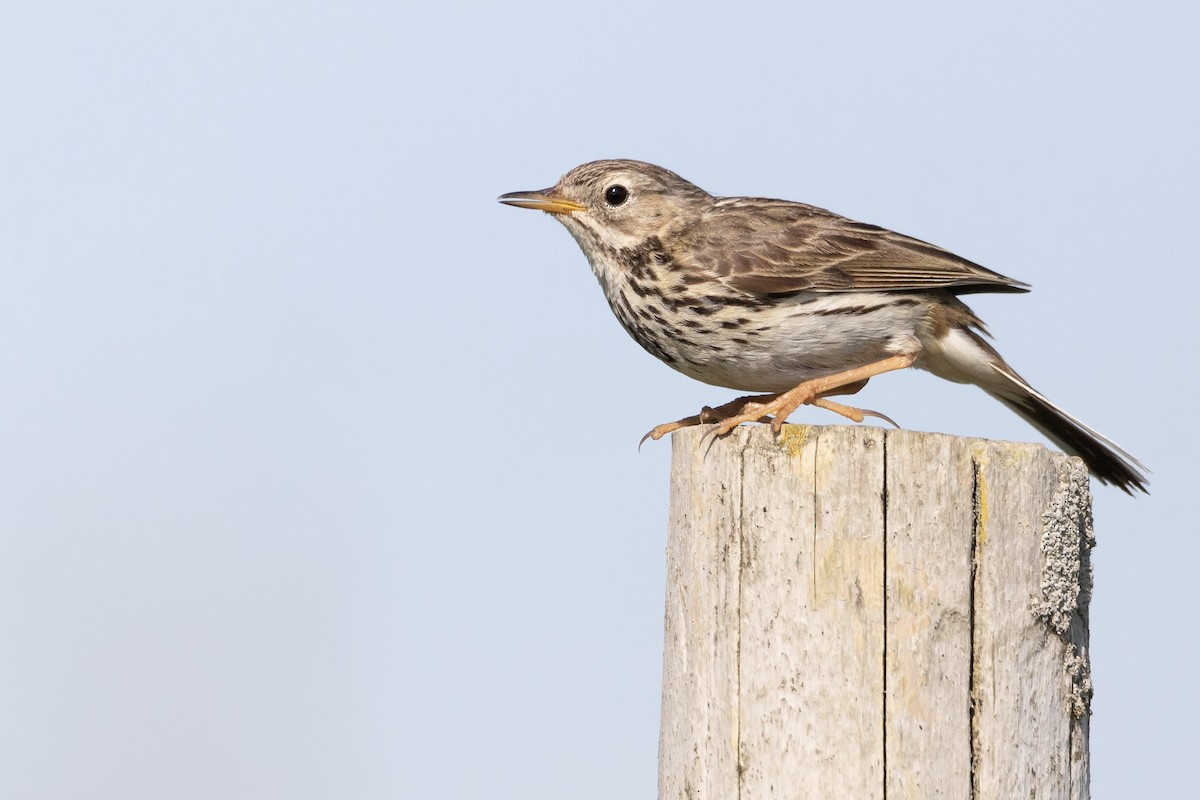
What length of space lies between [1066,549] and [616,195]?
4389 mm

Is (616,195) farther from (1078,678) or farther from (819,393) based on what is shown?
(1078,678)

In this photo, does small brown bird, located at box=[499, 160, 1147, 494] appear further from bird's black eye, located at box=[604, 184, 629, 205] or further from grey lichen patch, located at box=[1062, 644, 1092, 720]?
grey lichen patch, located at box=[1062, 644, 1092, 720]

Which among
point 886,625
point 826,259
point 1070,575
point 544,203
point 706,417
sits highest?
point 544,203

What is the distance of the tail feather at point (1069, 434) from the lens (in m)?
6.59

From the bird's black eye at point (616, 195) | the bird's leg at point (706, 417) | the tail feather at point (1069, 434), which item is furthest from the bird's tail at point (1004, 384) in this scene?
the bird's black eye at point (616, 195)

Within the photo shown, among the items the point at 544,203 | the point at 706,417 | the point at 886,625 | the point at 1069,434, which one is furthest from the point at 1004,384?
the point at 886,625

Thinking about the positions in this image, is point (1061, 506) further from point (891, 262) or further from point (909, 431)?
point (891, 262)

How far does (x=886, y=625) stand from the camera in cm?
406

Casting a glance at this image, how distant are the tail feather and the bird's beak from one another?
2.61 meters

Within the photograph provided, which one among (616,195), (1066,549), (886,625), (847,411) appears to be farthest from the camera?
(616,195)

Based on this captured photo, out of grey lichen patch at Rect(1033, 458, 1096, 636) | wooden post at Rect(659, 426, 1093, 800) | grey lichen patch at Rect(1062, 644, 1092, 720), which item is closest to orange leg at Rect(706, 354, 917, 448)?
wooden post at Rect(659, 426, 1093, 800)

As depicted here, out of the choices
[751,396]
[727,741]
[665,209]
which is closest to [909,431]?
[727,741]

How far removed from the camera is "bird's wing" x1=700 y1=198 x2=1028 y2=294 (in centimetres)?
711

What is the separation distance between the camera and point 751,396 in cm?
712
